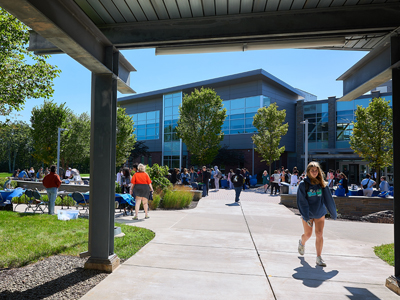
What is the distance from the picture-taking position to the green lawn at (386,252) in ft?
18.6

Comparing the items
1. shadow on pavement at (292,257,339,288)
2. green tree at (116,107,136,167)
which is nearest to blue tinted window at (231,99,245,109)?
green tree at (116,107,136,167)

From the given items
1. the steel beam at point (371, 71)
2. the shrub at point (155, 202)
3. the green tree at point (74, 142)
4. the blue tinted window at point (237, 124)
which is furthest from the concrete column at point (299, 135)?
the steel beam at point (371, 71)

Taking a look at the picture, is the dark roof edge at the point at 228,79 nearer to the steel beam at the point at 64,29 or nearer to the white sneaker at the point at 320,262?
the white sneaker at the point at 320,262

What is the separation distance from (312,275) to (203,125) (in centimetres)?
2720

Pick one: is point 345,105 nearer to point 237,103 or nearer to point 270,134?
point 270,134

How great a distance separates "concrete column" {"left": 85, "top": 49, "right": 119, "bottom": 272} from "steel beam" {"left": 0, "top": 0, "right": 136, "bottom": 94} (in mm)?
375

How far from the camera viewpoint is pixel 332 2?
4262mm

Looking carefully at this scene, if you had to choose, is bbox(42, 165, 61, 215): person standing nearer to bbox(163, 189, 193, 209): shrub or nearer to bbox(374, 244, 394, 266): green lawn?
bbox(163, 189, 193, 209): shrub

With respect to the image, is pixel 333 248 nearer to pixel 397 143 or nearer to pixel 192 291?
pixel 397 143

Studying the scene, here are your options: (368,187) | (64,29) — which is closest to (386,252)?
(64,29)

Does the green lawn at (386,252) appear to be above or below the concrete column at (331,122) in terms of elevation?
below

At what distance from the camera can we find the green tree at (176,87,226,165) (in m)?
31.3

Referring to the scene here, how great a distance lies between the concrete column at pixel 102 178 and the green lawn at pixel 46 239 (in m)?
0.77

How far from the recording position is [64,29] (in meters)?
3.55
